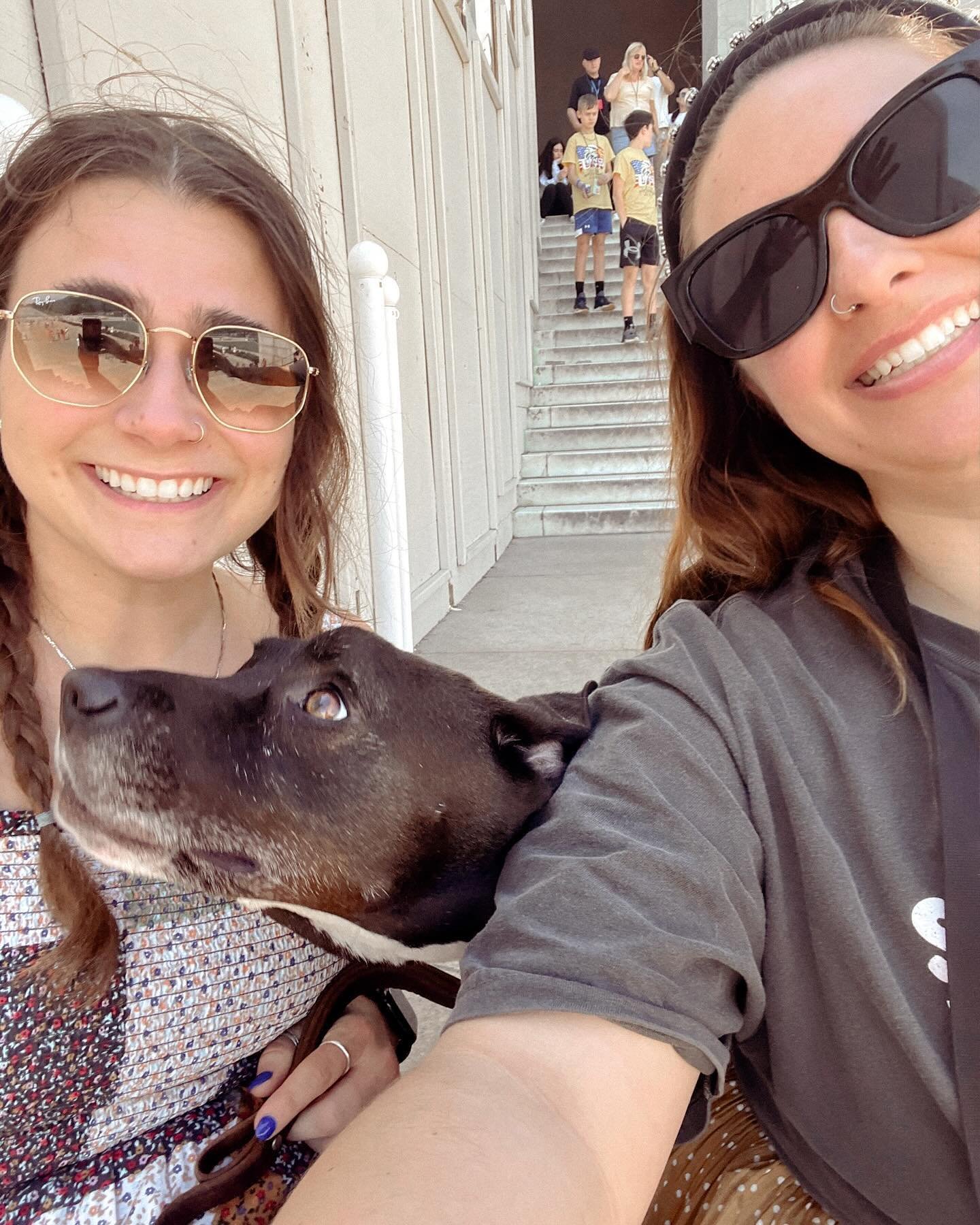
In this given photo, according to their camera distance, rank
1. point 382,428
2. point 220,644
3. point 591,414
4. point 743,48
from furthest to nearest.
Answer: point 591,414, point 382,428, point 220,644, point 743,48

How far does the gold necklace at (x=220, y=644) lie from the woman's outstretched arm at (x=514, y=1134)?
0.92 meters

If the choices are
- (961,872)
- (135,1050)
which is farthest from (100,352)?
(961,872)

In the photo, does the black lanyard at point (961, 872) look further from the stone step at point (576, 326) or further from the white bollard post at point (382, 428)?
the stone step at point (576, 326)

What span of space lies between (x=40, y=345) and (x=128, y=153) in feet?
1.42

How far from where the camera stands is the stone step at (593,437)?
10.6m

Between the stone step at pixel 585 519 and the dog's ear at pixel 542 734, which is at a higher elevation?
the dog's ear at pixel 542 734

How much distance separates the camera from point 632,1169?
3.20ft

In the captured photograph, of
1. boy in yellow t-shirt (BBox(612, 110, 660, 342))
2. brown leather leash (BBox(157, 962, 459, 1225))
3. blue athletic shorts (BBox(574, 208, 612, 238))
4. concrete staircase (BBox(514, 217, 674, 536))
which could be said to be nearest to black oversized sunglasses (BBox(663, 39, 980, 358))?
brown leather leash (BBox(157, 962, 459, 1225))

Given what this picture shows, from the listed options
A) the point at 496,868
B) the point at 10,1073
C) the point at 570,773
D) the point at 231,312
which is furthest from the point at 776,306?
the point at 10,1073

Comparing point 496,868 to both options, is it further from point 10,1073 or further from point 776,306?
point 776,306

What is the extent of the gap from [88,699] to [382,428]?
2009mm

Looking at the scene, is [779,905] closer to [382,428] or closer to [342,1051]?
[342,1051]

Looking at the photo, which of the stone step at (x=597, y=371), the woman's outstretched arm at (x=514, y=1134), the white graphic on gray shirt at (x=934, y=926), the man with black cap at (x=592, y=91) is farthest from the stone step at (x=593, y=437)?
the woman's outstretched arm at (x=514, y=1134)

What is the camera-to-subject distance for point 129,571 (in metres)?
1.48
